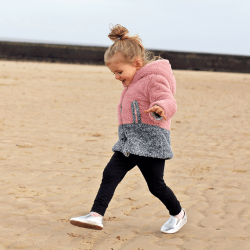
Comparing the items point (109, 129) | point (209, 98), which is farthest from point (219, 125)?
point (209, 98)

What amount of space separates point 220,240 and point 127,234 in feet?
2.08

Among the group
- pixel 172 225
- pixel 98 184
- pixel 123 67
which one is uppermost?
pixel 123 67

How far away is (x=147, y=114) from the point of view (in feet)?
7.58

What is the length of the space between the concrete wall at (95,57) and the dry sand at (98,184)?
16.8 metres

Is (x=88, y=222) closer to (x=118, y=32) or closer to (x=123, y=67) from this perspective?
(x=123, y=67)

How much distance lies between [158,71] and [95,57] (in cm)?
2228

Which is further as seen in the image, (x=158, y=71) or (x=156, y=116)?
(x=158, y=71)

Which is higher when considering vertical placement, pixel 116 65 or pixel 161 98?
pixel 116 65

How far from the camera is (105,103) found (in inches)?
384

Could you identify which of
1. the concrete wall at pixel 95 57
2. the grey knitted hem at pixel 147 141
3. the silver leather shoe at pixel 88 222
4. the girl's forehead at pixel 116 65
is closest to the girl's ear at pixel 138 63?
the girl's forehead at pixel 116 65

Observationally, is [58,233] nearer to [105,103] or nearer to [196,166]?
[196,166]

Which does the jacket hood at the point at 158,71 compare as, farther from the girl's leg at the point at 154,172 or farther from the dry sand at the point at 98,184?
the dry sand at the point at 98,184

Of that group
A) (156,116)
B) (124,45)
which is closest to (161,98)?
(156,116)

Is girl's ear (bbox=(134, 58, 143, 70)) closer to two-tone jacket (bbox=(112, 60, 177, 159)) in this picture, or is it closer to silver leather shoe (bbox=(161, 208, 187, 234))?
two-tone jacket (bbox=(112, 60, 177, 159))
